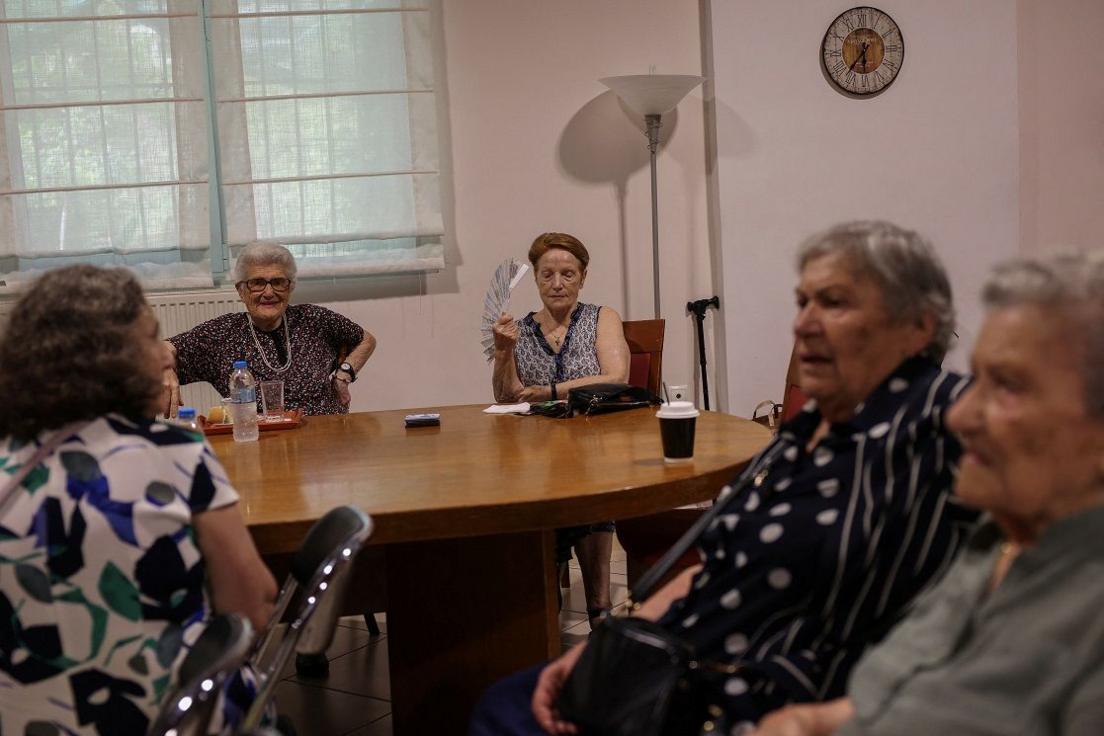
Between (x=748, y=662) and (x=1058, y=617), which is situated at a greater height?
(x=1058, y=617)

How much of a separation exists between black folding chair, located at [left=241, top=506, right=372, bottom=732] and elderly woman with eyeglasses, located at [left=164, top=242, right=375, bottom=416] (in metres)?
1.99

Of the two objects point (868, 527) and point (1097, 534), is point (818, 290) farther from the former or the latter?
point (1097, 534)

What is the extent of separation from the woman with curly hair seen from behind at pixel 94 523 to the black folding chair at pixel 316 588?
0.14 metres

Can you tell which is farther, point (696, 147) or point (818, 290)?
point (696, 147)

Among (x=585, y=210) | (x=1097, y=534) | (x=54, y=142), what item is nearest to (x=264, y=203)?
(x=54, y=142)

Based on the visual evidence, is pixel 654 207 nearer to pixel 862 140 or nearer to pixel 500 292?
pixel 862 140

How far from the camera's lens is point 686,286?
554 centimetres

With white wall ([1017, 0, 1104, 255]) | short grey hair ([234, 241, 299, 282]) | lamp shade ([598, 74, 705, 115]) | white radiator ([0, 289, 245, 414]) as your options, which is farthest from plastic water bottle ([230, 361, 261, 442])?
white wall ([1017, 0, 1104, 255])

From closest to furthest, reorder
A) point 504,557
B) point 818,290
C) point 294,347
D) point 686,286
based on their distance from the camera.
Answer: point 818,290 < point 504,557 < point 294,347 < point 686,286

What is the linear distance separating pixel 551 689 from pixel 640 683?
24 cm

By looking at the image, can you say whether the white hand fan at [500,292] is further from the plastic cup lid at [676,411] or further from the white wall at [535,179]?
the white wall at [535,179]

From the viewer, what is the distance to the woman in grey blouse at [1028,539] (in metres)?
1.05

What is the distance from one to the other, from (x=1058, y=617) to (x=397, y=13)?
4.74 m

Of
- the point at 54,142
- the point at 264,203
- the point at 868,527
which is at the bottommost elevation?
the point at 868,527
